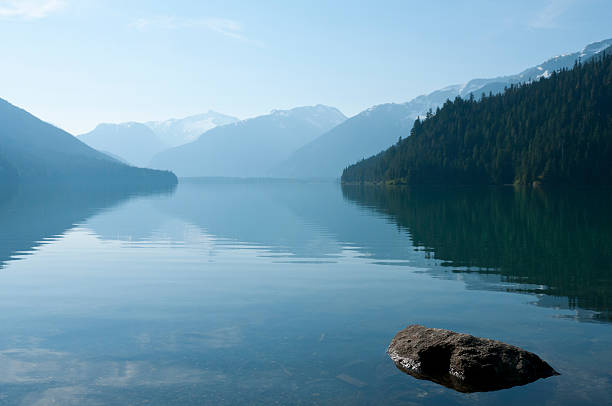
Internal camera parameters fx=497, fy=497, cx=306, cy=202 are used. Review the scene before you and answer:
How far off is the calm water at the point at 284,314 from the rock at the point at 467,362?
1.45 feet

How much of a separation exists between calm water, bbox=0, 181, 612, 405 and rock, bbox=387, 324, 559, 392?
1.45 ft

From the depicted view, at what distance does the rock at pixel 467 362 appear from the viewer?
46.7 ft

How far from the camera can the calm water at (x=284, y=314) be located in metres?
14.1

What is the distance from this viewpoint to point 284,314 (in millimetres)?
22047

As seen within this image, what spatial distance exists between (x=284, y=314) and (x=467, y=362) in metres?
9.43

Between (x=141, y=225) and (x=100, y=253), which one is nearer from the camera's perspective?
(x=100, y=253)

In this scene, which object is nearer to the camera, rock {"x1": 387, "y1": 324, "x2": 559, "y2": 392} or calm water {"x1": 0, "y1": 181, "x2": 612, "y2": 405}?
calm water {"x1": 0, "y1": 181, "x2": 612, "y2": 405}

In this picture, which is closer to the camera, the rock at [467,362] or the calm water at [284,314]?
the calm water at [284,314]

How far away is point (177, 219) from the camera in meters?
76.7

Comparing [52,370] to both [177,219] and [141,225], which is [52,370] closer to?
[141,225]

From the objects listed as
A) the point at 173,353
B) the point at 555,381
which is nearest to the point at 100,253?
the point at 173,353

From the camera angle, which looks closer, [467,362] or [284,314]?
[467,362]

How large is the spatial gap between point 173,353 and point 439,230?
4283 centimetres

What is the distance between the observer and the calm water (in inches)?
555
